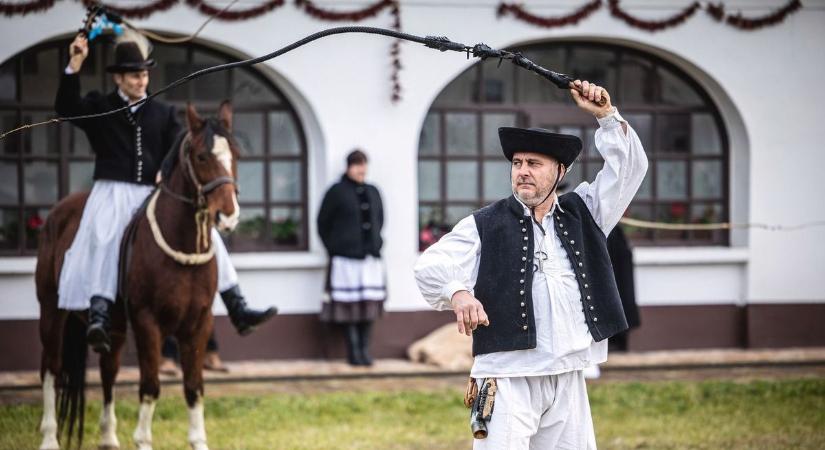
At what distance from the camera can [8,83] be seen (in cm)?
1133

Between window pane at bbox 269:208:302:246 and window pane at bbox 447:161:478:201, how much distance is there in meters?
1.60

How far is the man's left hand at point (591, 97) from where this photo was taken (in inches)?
178

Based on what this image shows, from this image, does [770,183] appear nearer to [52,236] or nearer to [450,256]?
[52,236]

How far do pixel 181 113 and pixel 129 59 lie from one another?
4432 millimetres

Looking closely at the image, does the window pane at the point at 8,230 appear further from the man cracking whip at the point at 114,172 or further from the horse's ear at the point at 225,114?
the horse's ear at the point at 225,114

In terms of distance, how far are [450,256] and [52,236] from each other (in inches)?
163

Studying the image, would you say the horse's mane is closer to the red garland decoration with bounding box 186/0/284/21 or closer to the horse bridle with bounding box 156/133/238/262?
the horse bridle with bounding box 156/133/238/262

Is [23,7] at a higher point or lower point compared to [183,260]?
higher

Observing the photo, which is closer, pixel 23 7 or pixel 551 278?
pixel 551 278

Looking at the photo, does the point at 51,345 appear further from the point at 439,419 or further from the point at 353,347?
the point at 353,347

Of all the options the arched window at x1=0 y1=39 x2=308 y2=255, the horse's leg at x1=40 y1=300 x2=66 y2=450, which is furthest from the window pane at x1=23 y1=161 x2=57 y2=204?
the horse's leg at x1=40 y1=300 x2=66 y2=450

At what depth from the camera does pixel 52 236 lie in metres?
7.88

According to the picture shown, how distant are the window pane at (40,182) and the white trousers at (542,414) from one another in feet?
25.8

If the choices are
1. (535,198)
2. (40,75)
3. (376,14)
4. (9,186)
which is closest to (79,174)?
(9,186)
